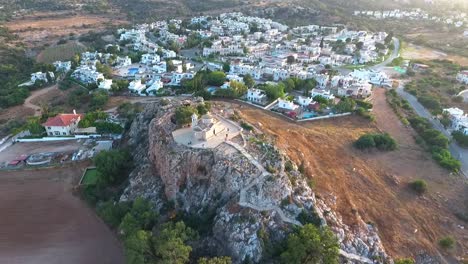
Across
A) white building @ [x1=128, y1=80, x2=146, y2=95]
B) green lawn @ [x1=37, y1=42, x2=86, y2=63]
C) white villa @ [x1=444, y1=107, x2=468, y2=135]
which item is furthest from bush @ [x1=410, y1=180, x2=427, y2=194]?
green lawn @ [x1=37, y1=42, x2=86, y2=63]

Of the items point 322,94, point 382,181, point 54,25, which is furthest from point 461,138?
point 54,25

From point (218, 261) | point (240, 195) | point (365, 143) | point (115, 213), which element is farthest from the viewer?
point (365, 143)

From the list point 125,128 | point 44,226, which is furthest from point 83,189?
point 125,128

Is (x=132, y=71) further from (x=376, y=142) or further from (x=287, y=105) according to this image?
(x=376, y=142)

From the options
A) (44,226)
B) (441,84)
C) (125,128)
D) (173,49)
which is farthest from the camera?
(173,49)

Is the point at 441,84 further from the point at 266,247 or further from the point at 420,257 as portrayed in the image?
the point at 266,247

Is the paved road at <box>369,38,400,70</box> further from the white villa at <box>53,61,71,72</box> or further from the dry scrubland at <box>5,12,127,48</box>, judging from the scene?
the dry scrubland at <box>5,12,127,48</box>
